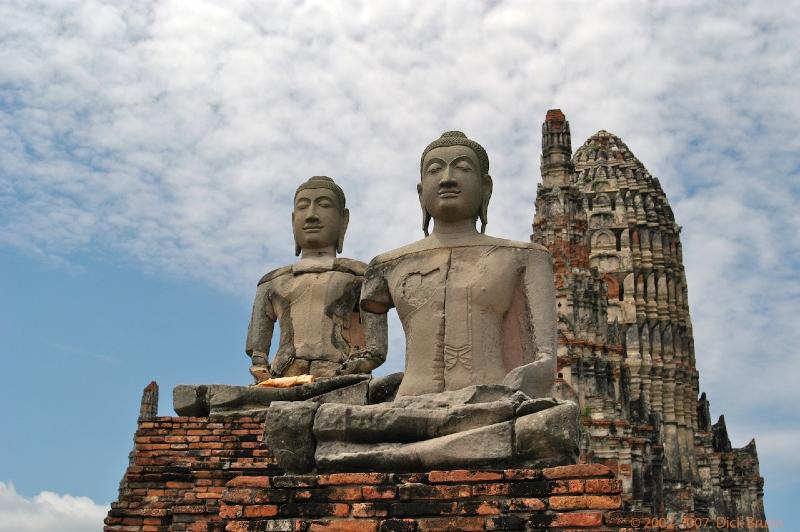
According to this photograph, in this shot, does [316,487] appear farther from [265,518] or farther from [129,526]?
[129,526]

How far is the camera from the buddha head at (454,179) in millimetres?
7199

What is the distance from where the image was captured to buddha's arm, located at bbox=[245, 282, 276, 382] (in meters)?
10.0

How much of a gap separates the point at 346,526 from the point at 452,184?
277cm

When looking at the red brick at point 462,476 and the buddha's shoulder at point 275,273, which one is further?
the buddha's shoulder at point 275,273

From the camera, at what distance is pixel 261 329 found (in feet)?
33.1

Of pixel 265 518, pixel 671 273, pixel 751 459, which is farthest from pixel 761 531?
pixel 265 518

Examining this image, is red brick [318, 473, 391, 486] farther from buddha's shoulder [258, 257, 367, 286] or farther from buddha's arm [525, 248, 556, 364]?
buddha's shoulder [258, 257, 367, 286]

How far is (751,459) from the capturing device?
6022 cm

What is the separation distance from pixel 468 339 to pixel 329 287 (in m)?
3.21

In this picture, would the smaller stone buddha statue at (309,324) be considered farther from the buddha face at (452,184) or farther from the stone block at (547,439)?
the stone block at (547,439)

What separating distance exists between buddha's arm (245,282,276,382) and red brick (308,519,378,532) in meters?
4.66

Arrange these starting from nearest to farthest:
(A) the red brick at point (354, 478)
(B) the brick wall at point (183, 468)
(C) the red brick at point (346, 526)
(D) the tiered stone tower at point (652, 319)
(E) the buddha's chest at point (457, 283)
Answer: (C) the red brick at point (346, 526) → (A) the red brick at point (354, 478) → (E) the buddha's chest at point (457, 283) → (B) the brick wall at point (183, 468) → (D) the tiered stone tower at point (652, 319)

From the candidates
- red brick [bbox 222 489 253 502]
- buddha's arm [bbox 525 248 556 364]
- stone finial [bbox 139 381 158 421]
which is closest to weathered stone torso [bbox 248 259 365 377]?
buddha's arm [bbox 525 248 556 364]

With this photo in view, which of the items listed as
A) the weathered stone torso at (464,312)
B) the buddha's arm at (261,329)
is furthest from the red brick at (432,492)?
the buddha's arm at (261,329)
